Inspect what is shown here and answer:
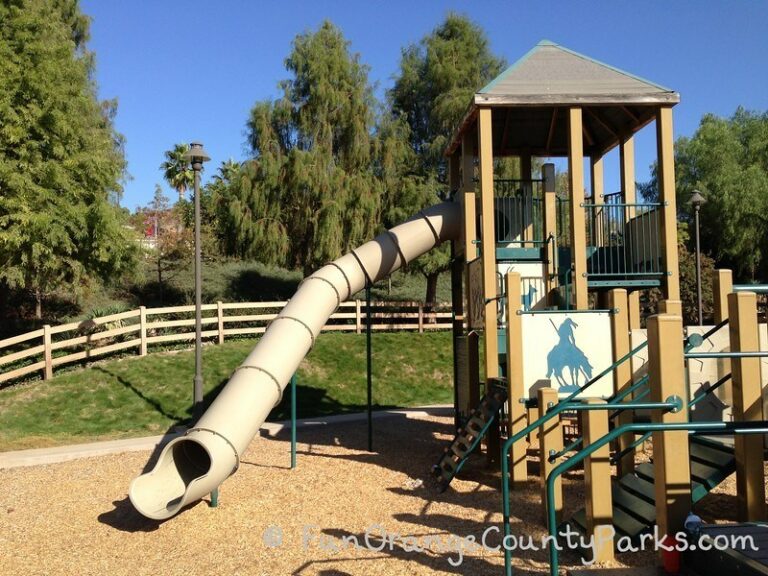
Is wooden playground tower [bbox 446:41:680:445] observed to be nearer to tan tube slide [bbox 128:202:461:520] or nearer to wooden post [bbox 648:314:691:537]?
tan tube slide [bbox 128:202:461:520]

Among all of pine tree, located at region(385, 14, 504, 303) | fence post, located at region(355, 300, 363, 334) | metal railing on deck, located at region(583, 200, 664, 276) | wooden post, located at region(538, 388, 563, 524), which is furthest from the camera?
pine tree, located at region(385, 14, 504, 303)

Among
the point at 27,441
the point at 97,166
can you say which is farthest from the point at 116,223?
the point at 27,441

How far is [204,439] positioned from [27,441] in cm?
730

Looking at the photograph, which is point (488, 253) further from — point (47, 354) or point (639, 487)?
point (47, 354)

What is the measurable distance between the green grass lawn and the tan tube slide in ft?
19.6

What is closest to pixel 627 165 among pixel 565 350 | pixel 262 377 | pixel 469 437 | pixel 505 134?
pixel 505 134

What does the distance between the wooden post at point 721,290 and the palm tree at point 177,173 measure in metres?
48.4

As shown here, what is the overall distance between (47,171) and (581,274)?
543 inches

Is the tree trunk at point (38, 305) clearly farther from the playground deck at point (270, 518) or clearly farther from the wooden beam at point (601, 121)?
the wooden beam at point (601, 121)

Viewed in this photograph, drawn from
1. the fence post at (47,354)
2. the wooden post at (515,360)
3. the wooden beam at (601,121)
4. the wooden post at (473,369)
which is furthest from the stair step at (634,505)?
the fence post at (47,354)

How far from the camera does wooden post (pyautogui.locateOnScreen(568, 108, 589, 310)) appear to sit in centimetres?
898

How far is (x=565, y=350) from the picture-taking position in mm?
8422

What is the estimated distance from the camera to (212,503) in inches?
312

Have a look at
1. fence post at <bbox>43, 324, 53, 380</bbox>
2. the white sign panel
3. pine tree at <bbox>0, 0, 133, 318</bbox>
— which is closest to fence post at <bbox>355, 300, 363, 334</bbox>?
pine tree at <bbox>0, 0, 133, 318</bbox>
